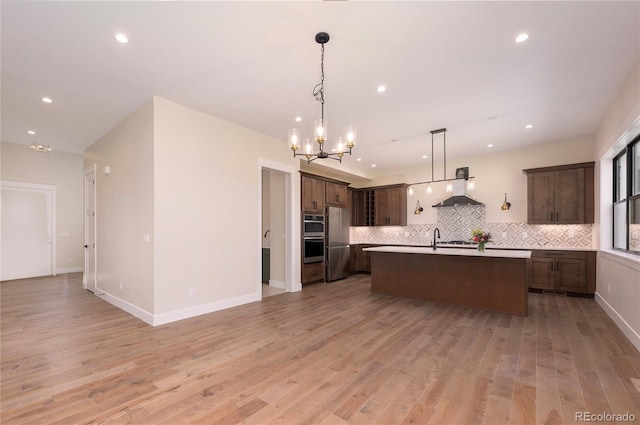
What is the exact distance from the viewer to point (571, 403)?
210cm

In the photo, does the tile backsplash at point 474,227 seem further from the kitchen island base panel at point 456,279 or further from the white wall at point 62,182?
the white wall at point 62,182

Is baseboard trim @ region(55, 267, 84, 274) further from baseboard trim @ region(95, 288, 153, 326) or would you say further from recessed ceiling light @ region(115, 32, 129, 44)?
recessed ceiling light @ region(115, 32, 129, 44)

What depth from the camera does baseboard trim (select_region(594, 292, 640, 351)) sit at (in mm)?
3092

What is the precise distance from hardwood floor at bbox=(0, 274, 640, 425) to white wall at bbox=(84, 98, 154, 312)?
0.40 meters

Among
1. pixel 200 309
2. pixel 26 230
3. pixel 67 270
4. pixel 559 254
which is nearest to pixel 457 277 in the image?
pixel 559 254

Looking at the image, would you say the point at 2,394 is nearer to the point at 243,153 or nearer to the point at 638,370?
the point at 243,153

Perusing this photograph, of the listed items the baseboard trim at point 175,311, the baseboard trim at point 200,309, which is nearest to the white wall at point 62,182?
the baseboard trim at point 175,311

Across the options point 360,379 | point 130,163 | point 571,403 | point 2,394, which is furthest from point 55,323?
point 571,403

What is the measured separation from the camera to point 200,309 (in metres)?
4.25

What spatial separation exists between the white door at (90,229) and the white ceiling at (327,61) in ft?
4.21

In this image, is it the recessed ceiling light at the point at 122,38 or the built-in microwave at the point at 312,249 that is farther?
the built-in microwave at the point at 312,249

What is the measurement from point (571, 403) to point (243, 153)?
15.9 ft

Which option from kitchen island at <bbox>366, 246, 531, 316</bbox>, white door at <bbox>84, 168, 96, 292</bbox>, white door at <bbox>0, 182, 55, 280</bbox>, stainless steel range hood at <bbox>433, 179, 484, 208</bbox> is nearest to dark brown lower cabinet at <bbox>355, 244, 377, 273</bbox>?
stainless steel range hood at <bbox>433, 179, 484, 208</bbox>

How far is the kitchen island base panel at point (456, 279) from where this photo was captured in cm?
430
